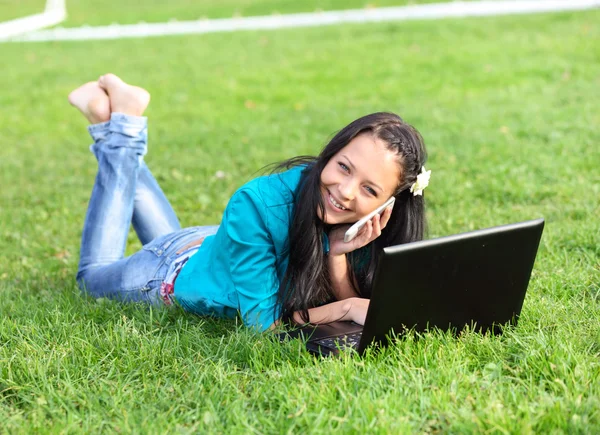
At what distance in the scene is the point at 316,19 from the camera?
615 inches

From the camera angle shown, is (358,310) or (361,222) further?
(358,310)

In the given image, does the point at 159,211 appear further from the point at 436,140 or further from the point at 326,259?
the point at 436,140

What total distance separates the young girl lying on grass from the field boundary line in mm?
13542

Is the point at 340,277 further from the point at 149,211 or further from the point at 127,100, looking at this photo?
the point at 127,100

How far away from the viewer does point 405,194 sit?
325 cm

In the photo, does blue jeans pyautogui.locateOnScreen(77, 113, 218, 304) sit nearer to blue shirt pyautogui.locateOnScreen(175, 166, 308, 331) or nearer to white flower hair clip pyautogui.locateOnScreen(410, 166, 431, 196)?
blue shirt pyautogui.locateOnScreen(175, 166, 308, 331)

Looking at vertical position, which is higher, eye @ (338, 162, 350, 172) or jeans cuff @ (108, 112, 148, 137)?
jeans cuff @ (108, 112, 148, 137)

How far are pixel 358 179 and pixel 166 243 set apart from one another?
4.19 feet

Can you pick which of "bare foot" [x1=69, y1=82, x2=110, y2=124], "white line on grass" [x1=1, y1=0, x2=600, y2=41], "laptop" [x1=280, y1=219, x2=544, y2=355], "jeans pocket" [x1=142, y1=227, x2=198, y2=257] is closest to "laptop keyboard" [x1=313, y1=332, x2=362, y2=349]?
"laptop" [x1=280, y1=219, x2=544, y2=355]

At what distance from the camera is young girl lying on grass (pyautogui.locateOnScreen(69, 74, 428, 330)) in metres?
3.04

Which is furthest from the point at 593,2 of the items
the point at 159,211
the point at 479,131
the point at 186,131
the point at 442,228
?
the point at 159,211

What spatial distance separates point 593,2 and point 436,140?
318 inches

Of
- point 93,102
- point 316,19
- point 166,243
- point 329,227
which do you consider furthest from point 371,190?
point 316,19

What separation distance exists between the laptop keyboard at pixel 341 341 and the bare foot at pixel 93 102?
6.24 feet
